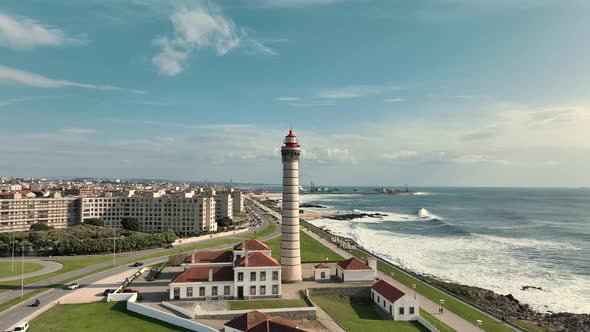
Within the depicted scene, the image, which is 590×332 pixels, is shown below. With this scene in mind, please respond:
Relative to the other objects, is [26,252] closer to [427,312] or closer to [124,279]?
[124,279]

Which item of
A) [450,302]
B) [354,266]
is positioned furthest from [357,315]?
[450,302]

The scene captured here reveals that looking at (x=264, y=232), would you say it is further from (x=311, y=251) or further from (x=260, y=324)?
(x=260, y=324)

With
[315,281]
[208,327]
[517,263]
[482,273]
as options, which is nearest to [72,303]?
[208,327]

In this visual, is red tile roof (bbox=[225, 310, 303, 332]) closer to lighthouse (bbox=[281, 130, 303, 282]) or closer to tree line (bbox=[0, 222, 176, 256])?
lighthouse (bbox=[281, 130, 303, 282])

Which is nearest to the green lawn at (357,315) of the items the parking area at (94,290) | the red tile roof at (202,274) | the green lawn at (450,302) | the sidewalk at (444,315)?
the sidewalk at (444,315)

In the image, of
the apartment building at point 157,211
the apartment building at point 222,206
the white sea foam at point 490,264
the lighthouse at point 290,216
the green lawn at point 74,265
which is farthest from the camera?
the apartment building at point 222,206

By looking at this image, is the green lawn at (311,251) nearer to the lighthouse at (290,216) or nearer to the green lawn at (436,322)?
the lighthouse at (290,216)

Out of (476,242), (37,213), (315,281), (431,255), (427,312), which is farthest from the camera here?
(37,213)

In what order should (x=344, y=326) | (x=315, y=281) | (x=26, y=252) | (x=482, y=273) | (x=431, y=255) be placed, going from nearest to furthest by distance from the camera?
1. (x=344, y=326)
2. (x=315, y=281)
3. (x=482, y=273)
4. (x=26, y=252)
5. (x=431, y=255)
